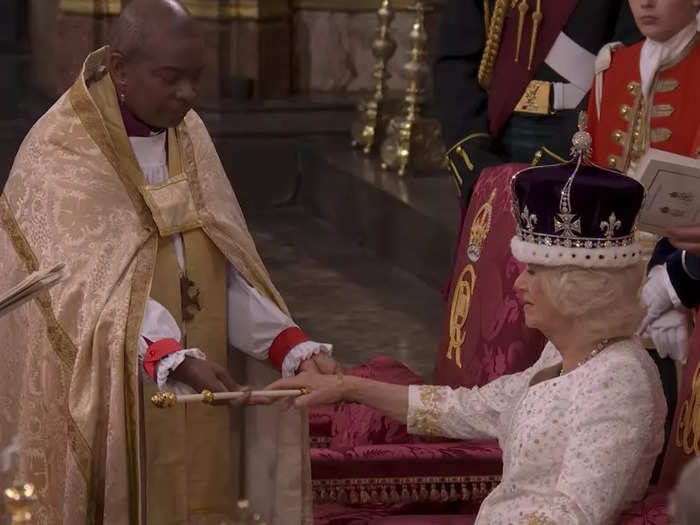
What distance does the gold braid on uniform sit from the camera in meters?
4.89

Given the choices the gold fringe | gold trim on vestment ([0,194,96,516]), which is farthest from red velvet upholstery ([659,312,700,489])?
gold trim on vestment ([0,194,96,516])

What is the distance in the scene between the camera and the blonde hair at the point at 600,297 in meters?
2.93

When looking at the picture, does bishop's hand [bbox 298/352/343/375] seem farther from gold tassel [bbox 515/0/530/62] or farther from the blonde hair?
gold tassel [bbox 515/0/530/62]

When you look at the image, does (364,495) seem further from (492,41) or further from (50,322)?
(492,41)

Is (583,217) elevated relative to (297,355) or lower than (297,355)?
elevated

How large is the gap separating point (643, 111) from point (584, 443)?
4.91ft

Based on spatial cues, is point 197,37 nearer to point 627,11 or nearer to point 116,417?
point 116,417

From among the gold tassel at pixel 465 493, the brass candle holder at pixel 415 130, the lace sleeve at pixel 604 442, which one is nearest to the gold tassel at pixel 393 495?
the gold tassel at pixel 465 493

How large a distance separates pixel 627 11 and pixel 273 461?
1861 mm

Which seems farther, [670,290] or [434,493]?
[670,290]

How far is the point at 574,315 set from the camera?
9.70 ft

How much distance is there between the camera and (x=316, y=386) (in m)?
3.42

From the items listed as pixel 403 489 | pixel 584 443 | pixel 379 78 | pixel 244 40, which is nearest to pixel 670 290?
pixel 403 489

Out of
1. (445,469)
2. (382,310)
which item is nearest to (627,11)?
(445,469)
